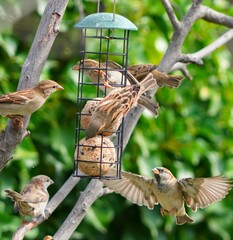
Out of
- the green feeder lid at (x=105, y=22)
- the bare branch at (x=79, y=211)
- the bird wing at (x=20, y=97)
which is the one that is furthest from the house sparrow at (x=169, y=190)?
the green feeder lid at (x=105, y=22)

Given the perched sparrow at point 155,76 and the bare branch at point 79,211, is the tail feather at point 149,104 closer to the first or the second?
the perched sparrow at point 155,76

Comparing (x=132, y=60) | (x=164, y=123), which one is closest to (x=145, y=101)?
(x=132, y=60)

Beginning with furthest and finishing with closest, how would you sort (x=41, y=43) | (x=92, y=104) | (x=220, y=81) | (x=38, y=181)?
(x=220, y=81) < (x=38, y=181) < (x=92, y=104) < (x=41, y=43)

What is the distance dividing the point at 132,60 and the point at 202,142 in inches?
48.7

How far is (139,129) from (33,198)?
1967 mm

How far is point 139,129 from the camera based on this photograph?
695 centimetres

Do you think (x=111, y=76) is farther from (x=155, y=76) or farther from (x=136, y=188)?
(x=136, y=188)

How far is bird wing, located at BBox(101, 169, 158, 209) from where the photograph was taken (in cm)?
512

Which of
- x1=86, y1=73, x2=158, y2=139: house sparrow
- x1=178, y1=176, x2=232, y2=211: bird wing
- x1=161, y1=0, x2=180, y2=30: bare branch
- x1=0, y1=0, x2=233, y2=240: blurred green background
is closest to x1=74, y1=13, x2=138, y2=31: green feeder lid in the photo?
x1=86, y1=73, x2=158, y2=139: house sparrow

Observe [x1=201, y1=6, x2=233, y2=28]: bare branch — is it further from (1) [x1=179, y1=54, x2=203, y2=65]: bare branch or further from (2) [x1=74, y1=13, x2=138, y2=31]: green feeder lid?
(2) [x1=74, y1=13, x2=138, y2=31]: green feeder lid

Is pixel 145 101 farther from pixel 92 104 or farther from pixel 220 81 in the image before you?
pixel 220 81

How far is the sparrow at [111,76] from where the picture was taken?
16.0 ft

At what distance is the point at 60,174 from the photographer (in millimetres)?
6777

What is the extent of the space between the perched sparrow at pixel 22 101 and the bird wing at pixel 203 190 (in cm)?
106
